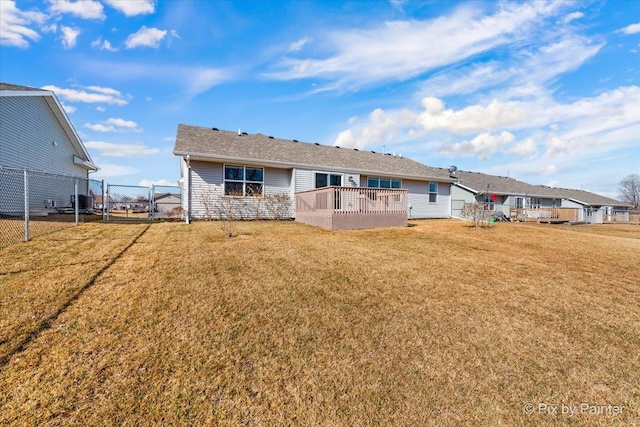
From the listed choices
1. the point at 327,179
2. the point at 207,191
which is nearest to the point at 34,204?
the point at 207,191

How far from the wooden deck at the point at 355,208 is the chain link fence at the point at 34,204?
782 centimetres

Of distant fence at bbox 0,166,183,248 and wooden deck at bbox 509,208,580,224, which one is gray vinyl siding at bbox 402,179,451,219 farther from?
distant fence at bbox 0,166,183,248

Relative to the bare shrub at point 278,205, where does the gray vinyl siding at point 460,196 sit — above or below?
above

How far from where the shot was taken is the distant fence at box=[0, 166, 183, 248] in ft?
22.5

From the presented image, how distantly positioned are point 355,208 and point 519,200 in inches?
1029

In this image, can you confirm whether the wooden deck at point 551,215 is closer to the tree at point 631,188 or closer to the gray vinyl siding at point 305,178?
the gray vinyl siding at point 305,178

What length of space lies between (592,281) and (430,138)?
71.1ft

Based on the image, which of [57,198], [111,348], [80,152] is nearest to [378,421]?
[111,348]

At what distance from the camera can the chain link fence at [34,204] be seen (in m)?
Answer: 6.50

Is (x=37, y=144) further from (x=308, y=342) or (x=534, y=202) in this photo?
(x=534, y=202)

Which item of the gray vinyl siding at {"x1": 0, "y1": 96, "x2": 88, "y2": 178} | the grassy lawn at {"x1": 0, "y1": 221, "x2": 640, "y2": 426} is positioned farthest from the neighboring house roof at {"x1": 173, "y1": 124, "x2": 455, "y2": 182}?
the grassy lawn at {"x1": 0, "y1": 221, "x2": 640, "y2": 426}

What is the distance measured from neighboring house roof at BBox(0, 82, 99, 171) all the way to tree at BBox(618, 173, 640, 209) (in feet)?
283

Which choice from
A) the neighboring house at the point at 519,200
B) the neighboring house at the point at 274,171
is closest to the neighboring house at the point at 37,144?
the neighboring house at the point at 274,171

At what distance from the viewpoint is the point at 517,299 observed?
160 inches
